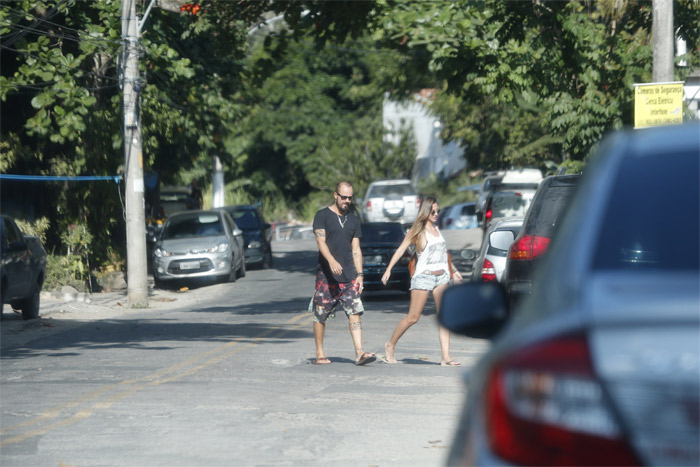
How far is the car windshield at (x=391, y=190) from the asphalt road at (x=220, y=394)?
68.8 ft

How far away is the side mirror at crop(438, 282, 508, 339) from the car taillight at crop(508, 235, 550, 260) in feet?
20.9

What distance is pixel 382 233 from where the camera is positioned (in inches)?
833

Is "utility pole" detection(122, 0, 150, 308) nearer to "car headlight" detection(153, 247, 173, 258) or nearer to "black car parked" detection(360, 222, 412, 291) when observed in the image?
"car headlight" detection(153, 247, 173, 258)

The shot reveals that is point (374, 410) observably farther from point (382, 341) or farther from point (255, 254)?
point (255, 254)

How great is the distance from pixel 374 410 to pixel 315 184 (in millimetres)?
53355

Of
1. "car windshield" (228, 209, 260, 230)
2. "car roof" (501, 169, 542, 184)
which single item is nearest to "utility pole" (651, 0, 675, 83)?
"car windshield" (228, 209, 260, 230)

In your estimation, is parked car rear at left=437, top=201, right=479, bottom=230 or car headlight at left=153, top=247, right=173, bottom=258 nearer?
car headlight at left=153, top=247, right=173, bottom=258

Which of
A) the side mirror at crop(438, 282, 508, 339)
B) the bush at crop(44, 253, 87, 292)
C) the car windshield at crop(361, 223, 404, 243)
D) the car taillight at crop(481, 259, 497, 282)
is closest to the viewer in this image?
the side mirror at crop(438, 282, 508, 339)

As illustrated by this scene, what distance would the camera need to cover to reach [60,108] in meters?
20.4

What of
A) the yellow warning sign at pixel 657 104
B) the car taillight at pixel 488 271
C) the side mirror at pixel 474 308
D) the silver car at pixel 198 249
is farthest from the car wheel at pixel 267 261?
the side mirror at pixel 474 308

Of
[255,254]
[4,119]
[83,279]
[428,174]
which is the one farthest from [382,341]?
[428,174]

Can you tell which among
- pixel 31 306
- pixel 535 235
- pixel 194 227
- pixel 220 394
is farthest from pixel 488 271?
pixel 194 227

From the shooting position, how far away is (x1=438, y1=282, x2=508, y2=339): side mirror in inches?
136

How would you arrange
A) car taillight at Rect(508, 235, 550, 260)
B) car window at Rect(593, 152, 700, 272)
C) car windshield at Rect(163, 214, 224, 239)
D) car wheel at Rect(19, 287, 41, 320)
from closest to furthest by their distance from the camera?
car window at Rect(593, 152, 700, 272) < car taillight at Rect(508, 235, 550, 260) < car wheel at Rect(19, 287, 41, 320) < car windshield at Rect(163, 214, 224, 239)
